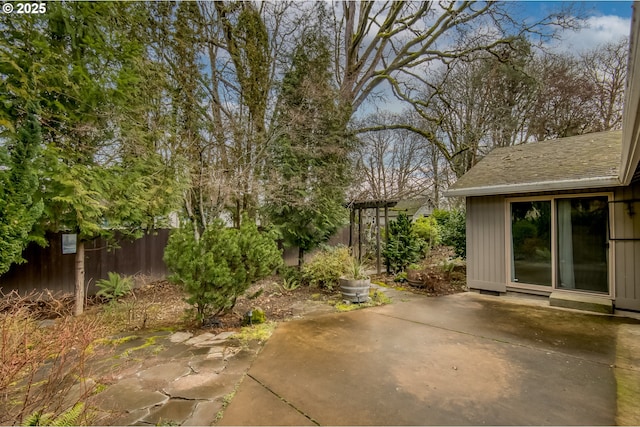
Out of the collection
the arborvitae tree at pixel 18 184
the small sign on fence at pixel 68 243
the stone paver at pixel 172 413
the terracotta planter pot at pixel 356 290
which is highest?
the arborvitae tree at pixel 18 184

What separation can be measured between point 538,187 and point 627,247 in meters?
1.58

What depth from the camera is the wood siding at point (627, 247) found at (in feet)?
16.4

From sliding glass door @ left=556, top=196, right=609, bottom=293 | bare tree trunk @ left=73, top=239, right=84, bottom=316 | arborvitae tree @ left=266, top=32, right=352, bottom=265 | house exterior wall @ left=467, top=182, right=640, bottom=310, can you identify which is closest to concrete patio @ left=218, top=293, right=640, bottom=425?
house exterior wall @ left=467, top=182, right=640, bottom=310

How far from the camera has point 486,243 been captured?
21.8 feet

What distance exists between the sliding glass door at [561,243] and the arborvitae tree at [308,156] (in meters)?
4.12

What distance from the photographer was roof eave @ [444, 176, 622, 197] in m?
4.94

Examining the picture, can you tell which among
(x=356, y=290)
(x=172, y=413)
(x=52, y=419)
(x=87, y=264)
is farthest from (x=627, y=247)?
(x=87, y=264)

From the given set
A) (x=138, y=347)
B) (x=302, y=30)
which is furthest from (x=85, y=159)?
(x=302, y=30)

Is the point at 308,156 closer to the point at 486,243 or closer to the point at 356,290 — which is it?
the point at 356,290

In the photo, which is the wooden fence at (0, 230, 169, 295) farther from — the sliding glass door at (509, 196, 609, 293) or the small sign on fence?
the sliding glass door at (509, 196, 609, 293)

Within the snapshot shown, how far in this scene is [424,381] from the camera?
2938mm

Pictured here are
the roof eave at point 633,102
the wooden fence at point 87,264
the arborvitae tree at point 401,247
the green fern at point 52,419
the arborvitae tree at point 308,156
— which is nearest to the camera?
the roof eave at point 633,102

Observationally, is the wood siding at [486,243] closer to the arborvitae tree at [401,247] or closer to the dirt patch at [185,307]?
the arborvitae tree at [401,247]

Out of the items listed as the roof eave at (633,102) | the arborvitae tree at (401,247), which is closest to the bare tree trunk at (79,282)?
the arborvitae tree at (401,247)
